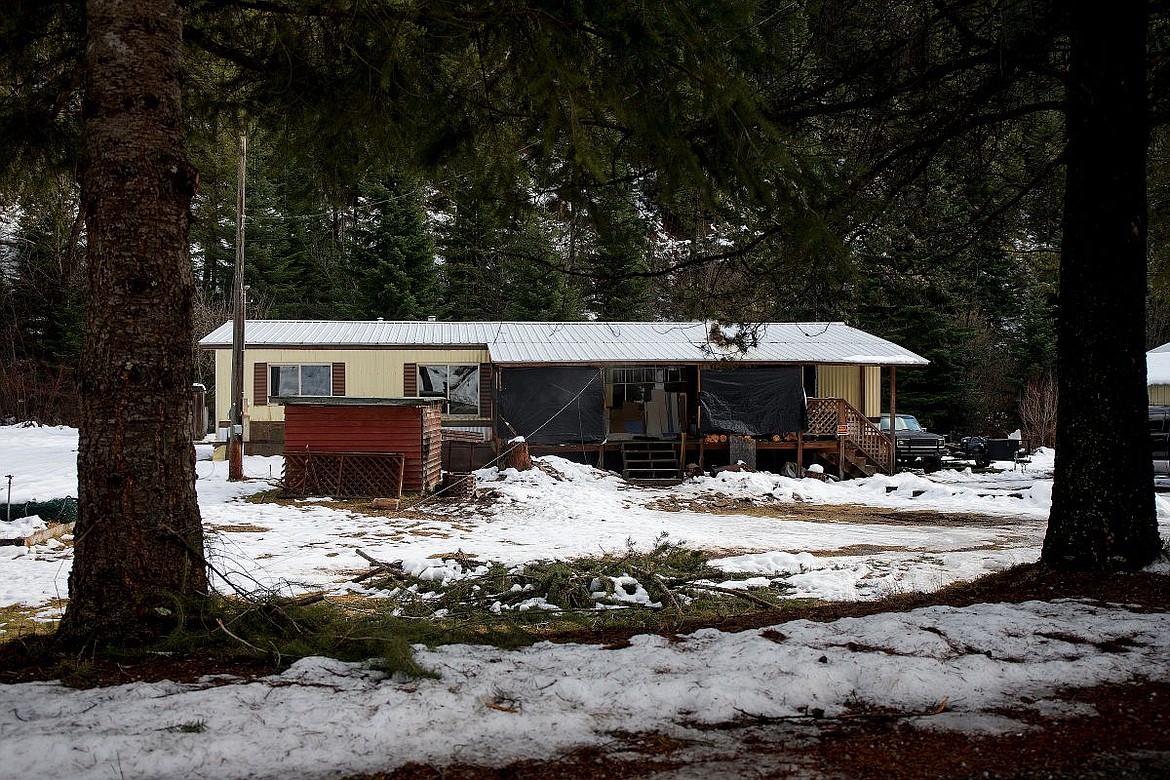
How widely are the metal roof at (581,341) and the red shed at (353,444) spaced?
5.19m

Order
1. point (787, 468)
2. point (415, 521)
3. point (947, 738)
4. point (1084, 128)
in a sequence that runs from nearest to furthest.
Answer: point (947, 738)
point (1084, 128)
point (415, 521)
point (787, 468)

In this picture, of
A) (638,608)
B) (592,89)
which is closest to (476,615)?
(638,608)

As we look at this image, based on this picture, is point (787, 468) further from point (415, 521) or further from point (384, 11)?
point (384, 11)

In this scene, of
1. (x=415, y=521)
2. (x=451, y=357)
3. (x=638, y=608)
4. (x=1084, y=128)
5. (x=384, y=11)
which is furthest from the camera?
(x=451, y=357)

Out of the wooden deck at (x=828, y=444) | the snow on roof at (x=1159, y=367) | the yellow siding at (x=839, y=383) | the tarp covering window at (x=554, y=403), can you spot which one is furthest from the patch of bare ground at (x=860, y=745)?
the snow on roof at (x=1159, y=367)

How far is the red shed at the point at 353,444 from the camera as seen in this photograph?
15.2 m

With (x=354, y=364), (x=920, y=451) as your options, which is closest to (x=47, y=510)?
(x=354, y=364)

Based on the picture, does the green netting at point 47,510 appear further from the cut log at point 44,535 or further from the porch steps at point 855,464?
the porch steps at point 855,464

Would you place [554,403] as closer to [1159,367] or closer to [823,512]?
[823,512]

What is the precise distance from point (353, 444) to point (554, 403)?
6.44m

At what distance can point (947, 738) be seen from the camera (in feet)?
9.98

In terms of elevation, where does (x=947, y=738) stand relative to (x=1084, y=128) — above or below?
below

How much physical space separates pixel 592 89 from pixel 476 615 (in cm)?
385

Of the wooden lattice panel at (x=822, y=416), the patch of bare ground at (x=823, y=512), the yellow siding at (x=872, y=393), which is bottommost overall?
the patch of bare ground at (x=823, y=512)
